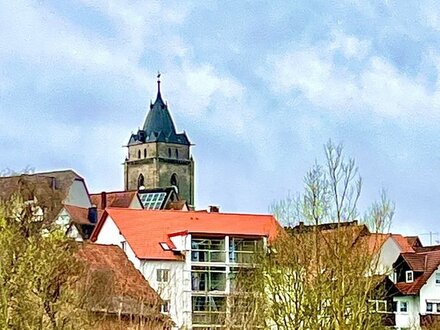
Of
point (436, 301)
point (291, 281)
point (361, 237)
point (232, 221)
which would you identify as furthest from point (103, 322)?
point (436, 301)

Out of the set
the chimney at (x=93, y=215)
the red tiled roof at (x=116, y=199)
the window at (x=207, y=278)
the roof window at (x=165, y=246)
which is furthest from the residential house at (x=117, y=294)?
the red tiled roof at (x=116, y=199)

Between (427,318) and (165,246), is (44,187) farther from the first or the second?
(427,318)

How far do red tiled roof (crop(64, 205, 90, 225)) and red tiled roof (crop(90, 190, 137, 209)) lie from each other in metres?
17.3

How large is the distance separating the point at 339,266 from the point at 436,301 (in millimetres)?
45057

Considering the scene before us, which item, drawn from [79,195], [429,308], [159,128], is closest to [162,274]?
[429,308]

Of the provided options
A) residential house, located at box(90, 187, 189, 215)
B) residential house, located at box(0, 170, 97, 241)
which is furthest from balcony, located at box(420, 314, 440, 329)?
residential house, located at box(90, 187, 189, 215)

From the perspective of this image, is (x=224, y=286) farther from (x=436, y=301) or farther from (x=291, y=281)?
(x=291, y=281)

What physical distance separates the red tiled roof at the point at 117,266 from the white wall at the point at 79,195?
3058cm

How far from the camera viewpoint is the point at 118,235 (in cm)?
7338

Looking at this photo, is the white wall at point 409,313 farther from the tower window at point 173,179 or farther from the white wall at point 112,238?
the tower window at point 173,179

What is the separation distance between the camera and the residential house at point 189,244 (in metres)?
70.2

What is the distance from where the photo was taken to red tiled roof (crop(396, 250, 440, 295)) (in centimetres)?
7725

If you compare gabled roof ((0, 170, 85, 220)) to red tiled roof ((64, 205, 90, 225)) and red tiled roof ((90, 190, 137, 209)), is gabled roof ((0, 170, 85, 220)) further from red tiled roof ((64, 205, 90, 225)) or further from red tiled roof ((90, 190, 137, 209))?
red tiled roof ((90, 190, 137, 209))

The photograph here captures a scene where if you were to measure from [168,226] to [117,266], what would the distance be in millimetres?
11308
